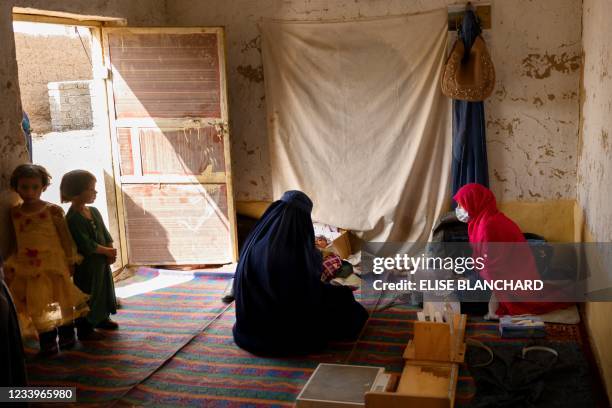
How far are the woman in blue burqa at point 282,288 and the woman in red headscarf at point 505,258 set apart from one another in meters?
1.14

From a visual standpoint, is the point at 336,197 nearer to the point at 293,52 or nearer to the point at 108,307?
the point at 293,52

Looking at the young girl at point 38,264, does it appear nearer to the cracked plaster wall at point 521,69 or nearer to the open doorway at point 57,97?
the cracked plaster wall at point 521,69

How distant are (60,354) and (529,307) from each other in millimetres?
2948

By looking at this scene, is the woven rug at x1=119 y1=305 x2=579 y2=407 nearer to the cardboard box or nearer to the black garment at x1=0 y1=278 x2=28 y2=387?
the black garment at x1=0 y1=278 x2=28 y2=387

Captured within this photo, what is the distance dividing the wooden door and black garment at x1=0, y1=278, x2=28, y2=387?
2678 millimetres

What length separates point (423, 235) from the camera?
5.55 metres

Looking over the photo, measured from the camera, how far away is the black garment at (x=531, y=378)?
3.16 meters

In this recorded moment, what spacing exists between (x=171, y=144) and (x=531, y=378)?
340cm

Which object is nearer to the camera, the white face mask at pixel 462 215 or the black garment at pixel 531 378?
the black garment at pixel 531 378

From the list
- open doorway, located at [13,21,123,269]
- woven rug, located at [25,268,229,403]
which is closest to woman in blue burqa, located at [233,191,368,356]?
woven rug, located at [25,268,229,403]

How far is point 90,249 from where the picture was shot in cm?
402

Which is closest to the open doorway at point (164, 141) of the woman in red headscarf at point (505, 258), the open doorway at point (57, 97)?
the woman in red headscarf at point (505, 258)

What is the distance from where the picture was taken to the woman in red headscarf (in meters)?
4.26

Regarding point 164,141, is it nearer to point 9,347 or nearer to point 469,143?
point 469,143
